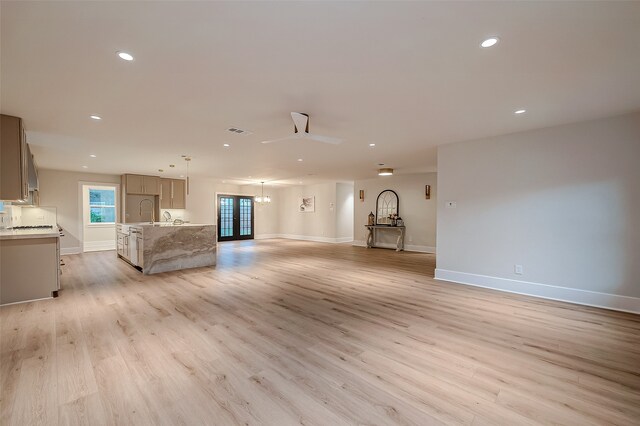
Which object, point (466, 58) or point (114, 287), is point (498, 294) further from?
point (114, 287)

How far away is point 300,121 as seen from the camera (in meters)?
3.43

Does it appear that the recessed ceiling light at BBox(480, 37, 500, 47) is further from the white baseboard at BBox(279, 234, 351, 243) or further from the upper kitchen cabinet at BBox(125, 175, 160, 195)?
the upper kitchen cabinet at BBox(125, 175, 160, 195)

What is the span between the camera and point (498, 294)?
4262 millimetres

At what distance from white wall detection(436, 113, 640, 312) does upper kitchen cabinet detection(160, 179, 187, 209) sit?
8.86m

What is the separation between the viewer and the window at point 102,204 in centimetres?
907

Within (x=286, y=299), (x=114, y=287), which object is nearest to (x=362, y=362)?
(x=286, y=299)

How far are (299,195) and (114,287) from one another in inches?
338

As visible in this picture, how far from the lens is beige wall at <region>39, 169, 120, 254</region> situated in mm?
7809

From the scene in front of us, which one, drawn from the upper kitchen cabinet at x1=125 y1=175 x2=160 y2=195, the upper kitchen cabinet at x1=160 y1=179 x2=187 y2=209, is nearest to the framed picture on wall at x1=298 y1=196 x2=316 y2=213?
the upper kitchen cabinet at x1=160 y1=179 x2=187 y2=209

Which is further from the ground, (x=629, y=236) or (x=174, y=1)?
(x=174, y=1)

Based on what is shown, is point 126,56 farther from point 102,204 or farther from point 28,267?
point 102,204

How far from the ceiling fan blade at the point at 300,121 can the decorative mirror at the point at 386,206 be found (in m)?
6.67

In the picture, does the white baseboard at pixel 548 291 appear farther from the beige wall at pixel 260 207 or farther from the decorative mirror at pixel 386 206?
the beige wall at pixel 260 207

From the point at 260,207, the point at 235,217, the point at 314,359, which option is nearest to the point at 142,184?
the point at 235,217
